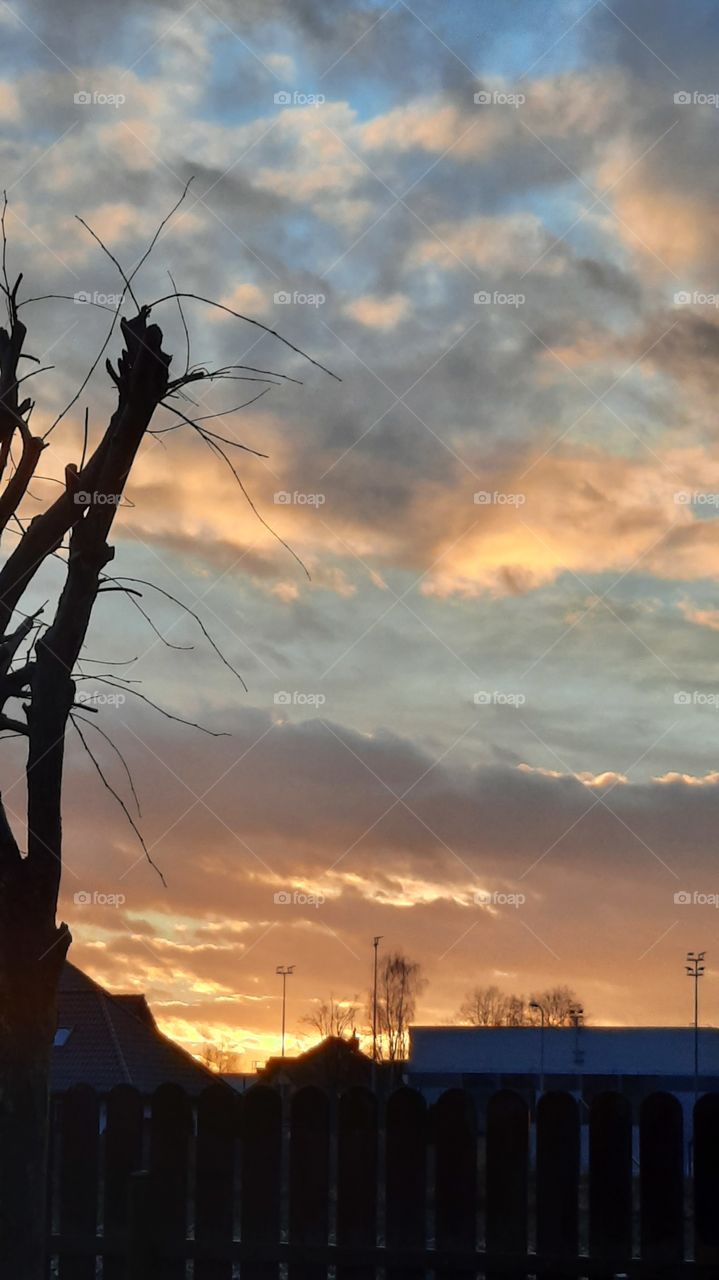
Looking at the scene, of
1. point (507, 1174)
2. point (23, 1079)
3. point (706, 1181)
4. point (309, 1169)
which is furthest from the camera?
point (309, 1169)

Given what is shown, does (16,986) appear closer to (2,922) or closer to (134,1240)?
(2,922)

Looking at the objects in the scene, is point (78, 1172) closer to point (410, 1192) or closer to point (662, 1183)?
point (410, 1192)

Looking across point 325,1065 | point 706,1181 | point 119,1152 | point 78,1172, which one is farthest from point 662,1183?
point 325,1065

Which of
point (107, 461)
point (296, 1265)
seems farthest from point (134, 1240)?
point (107, 461)

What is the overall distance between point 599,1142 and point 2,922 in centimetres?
297

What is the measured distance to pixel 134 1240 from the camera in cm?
568

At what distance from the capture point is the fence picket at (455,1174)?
20.1ft

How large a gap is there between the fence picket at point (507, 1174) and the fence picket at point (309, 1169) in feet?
2.60

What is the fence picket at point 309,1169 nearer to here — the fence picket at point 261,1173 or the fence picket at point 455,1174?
the fence picket at point 261,1173

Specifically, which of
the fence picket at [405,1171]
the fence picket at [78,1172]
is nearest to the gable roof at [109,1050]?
the fence picket at [78,1172]

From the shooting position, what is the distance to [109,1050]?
3130 cm

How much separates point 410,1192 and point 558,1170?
0.71 metres

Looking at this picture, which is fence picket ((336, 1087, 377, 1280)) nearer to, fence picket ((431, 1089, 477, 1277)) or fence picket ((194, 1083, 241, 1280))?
fence picket ((431, 1089, 477, 1277))

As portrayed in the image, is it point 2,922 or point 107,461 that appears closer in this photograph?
point 2,922
